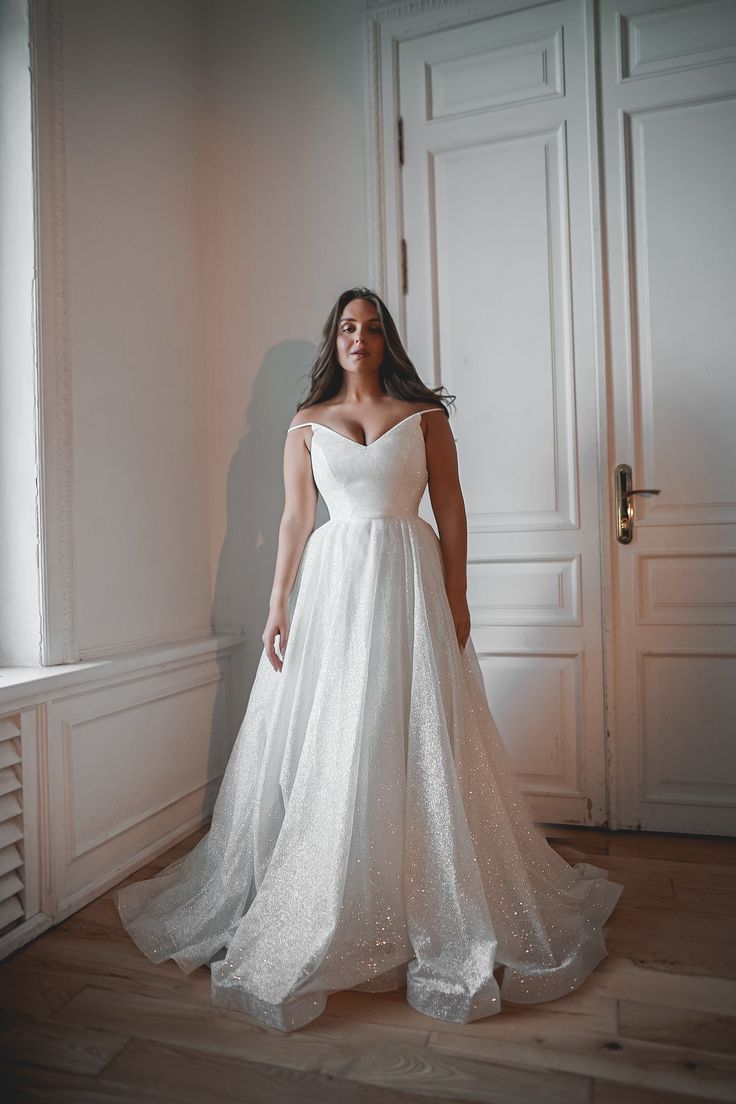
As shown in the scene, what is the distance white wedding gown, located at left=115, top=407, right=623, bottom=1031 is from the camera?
152cm

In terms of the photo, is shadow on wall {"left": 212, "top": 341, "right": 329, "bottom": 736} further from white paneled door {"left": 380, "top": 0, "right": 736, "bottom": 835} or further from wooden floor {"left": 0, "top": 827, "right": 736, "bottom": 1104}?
wooden floor {"left": 0, "top": 827, "right": 736, "bottom": 1104}

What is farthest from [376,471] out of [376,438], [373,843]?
[373,843]

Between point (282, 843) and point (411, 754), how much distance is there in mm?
350

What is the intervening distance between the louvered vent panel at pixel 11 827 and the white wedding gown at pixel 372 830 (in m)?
0.26

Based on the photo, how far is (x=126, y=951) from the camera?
5.69 feet

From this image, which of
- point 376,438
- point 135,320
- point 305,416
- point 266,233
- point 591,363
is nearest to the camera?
point 376,438

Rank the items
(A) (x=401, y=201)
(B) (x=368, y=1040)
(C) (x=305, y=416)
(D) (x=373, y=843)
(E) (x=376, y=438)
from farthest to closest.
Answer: (A) (x=401, y=201), (C) (x=305, y=416), (E) (x=376, y=438), (D) (x=373, y=843), (B) (x=368, y=1040)

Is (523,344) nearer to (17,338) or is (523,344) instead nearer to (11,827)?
(17,338)

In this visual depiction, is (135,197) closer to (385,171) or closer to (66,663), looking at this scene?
(385,171)

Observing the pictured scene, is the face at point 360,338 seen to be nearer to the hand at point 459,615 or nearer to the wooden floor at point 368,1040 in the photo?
the hand at point 459,615

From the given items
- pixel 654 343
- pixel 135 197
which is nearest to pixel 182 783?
pixel 135 197

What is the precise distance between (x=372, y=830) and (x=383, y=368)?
48.1 inches

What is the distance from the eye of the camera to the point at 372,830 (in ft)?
5.31

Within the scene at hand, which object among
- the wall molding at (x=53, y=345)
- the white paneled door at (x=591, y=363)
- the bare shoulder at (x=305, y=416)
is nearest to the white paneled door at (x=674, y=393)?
the white paneled door at (x=591, y=363)
